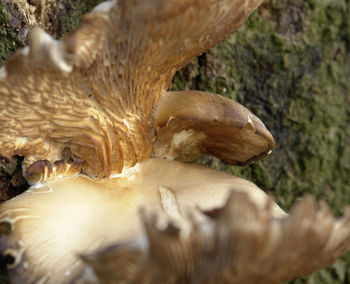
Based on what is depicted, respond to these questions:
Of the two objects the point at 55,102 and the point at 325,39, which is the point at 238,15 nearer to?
the point at 55,102

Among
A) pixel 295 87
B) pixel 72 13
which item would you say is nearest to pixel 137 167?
pixel 72 13

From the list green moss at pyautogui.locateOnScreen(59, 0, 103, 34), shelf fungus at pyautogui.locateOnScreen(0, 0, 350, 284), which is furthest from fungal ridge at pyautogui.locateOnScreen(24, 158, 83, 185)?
green moss at pyautogui.locateOnScreen(59, 0, 103, 34)

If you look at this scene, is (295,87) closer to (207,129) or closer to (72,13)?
(207,129)

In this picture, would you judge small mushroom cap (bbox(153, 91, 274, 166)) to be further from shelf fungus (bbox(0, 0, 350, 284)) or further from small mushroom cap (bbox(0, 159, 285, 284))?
small mushroom cap (bbox(0, 159, 285, 284))

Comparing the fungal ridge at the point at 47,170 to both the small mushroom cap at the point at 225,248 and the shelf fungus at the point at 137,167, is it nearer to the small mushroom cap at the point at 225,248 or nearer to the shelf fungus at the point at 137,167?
the shelf fungus at the point at 137,167

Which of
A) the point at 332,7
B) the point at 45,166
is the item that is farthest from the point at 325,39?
the point at 45,166

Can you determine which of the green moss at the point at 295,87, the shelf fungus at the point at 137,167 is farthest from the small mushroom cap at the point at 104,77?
the green moss at the point at 295,87
